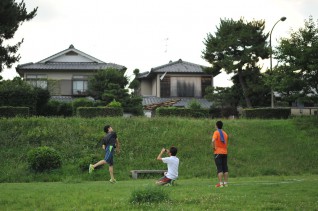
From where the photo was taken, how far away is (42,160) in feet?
58.4

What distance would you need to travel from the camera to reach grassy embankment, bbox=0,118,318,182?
61.3 feet

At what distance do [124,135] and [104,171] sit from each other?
4.99 m

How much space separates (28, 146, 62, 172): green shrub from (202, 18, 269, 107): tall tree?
75.0 ft

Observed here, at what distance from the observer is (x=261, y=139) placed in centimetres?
2358

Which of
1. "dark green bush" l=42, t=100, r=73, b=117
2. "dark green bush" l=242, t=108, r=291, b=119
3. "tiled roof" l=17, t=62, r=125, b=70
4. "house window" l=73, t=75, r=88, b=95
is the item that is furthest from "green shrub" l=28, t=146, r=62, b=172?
"house window" l=73, t=75, r=88, b=95

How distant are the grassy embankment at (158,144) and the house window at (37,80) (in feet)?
65.8

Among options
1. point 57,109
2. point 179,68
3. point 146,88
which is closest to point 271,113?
point 57,109

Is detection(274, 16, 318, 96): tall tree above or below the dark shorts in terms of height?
above

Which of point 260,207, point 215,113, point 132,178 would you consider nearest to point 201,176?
point 132,178

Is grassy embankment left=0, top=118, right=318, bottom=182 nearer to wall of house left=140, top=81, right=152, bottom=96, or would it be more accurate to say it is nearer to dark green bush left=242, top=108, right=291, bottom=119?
dark green bush left=242, top=108, right=291, bottom=119

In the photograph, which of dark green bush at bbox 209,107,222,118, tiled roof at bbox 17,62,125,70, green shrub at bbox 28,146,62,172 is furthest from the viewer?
tiled roof at bbox 17,62,125,70

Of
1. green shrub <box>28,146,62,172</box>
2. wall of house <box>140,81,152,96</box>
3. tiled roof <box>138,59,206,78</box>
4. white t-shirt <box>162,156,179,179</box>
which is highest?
tiled roof <box>138,59,206,78</box>

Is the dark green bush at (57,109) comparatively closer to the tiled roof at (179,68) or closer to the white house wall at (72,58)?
the tiled roof at (179,68)

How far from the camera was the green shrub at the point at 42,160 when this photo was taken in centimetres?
1775
